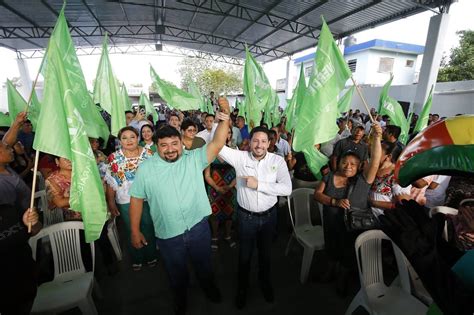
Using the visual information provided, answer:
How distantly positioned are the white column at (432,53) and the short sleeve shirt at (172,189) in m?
10.2

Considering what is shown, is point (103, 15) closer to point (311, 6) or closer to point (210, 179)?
point (311, 6)

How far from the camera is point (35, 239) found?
2.29 m

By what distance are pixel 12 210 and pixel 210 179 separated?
78.9 inches

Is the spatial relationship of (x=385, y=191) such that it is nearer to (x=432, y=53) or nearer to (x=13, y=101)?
(x=13, y=101)

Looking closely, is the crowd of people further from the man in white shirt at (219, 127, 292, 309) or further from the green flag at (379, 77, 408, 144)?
the green flag at (379, 77, 408, 144)

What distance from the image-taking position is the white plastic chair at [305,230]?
9.52ft

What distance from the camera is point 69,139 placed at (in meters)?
→ 1.93

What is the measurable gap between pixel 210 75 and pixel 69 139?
98.6 feet

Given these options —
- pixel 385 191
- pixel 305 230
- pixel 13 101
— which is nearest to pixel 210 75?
pixel 13 101

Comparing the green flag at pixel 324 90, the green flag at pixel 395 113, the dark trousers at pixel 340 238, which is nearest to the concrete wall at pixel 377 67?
the green flag at pixel 395 113

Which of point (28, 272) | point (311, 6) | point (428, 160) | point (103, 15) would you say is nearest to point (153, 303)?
point (28, 272)

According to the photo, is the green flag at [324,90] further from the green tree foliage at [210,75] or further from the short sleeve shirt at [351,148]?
the green tree foliage at [210,75]

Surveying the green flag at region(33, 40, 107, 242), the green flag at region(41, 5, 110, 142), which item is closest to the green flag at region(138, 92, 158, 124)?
the green flag at region(41, 5, 110, 142)

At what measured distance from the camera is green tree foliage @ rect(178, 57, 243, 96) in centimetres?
3019
